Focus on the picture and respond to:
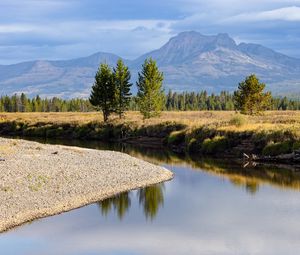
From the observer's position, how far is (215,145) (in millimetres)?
58062

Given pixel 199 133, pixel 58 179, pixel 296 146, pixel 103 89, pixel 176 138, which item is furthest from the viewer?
pixel 103 89

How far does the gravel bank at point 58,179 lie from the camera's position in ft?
93.6

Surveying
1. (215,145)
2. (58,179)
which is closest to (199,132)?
(215,145)

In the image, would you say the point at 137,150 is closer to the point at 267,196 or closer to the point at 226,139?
the point at 226,139

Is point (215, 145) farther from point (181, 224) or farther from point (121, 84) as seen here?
point (121, 84)

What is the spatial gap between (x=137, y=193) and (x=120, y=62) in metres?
56.7

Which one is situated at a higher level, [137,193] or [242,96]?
[242,96]

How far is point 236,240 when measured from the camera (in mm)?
25125

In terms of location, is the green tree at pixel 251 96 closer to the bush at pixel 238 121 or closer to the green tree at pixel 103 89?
the bush at pixel 238 121

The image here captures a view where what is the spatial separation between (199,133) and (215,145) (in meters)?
5.49

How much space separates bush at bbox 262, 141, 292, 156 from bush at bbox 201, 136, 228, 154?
585cm

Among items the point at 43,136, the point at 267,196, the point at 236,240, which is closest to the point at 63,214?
the point at 236,240

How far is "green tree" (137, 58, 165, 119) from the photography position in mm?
85000

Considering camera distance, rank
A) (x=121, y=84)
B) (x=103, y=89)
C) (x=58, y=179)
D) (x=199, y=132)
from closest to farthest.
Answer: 1. (x=58, y=179)
2. (x=199, y=132)
3. (x=121, y=84)
4. (x=103, y=89)
